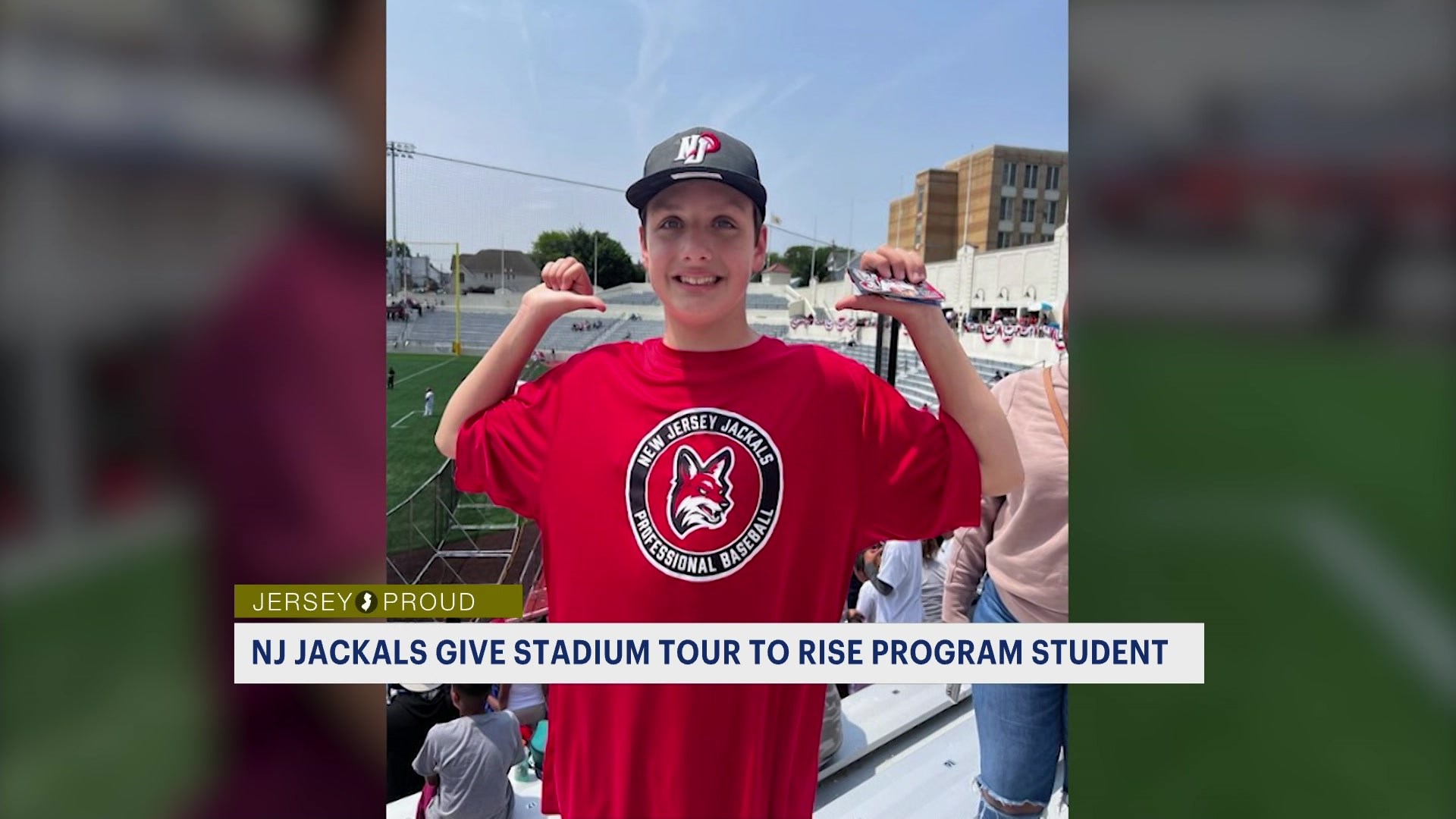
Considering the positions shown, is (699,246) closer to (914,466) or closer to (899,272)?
(899,272)

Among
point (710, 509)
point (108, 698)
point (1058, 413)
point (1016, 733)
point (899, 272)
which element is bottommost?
point (1016, 733)

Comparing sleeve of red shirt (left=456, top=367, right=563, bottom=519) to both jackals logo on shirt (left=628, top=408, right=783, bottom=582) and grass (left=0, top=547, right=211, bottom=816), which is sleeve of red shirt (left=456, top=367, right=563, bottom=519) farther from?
grass (left=0, top=547, right=211, bottom=816)

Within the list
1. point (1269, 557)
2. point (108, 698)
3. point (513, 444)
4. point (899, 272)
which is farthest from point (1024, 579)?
point (108, 698)

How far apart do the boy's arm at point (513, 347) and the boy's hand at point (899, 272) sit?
0.49 m

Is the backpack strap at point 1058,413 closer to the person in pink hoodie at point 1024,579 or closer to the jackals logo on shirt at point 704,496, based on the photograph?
the person in pink hoodie at point 1024,579

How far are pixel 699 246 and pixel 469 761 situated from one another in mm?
1307

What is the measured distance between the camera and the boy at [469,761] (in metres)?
1.40

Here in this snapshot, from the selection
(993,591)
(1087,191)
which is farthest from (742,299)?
(993,591)

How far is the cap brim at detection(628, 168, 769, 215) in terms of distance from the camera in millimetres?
908

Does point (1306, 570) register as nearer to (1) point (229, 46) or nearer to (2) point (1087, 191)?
(2) point (1087, 191)

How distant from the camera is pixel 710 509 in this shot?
0.96 m

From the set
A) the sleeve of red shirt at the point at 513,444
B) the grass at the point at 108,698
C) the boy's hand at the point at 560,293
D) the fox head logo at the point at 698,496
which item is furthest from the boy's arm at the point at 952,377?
the grass at the point at 108,698

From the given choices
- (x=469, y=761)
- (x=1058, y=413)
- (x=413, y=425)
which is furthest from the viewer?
(x=413, y=425)

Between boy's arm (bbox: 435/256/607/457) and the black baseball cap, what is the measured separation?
20 cm
